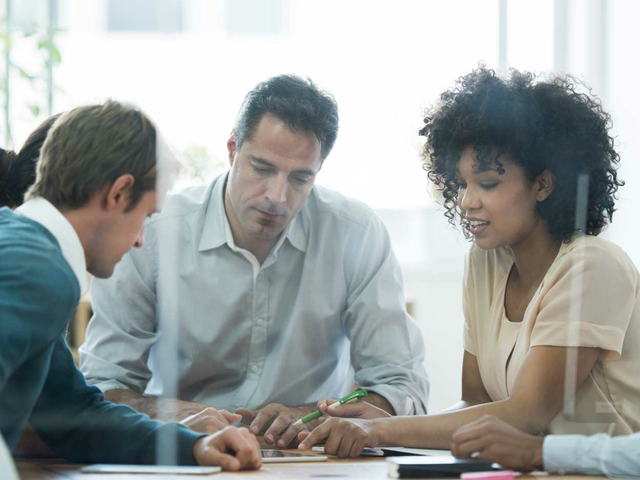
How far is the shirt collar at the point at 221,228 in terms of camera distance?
1436 mm

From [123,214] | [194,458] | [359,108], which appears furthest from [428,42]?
[194,458]

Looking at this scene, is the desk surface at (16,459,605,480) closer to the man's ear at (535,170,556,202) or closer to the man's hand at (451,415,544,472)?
the man's hand at (451,415,544,472)

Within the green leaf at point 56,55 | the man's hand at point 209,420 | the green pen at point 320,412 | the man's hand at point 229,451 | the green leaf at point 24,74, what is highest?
the green leaf at point 56,55

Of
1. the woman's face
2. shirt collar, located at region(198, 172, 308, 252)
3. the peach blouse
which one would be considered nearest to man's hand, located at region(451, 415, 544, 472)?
the peach blouse

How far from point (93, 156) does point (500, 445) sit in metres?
0.59

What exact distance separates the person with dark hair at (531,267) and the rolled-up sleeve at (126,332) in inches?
16.0

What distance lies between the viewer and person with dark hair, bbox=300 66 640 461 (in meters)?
1.09

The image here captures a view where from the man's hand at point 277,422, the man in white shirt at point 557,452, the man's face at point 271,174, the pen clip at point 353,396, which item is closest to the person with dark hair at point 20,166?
the man's face at point 271,174

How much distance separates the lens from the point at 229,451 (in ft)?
3.01

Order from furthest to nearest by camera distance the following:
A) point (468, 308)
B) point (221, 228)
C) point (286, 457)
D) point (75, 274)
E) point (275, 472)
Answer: point (221, 228) → point (468, 308) → point (286, 457) → point (275, 472) → point (75, 274)

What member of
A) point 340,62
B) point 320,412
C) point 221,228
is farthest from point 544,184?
point 221,228

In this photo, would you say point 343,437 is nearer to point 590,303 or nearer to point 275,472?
point 275,472

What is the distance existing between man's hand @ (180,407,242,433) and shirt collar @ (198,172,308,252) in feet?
1.26

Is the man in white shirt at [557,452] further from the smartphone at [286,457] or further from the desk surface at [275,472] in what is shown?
the smartphone at [286,457]
